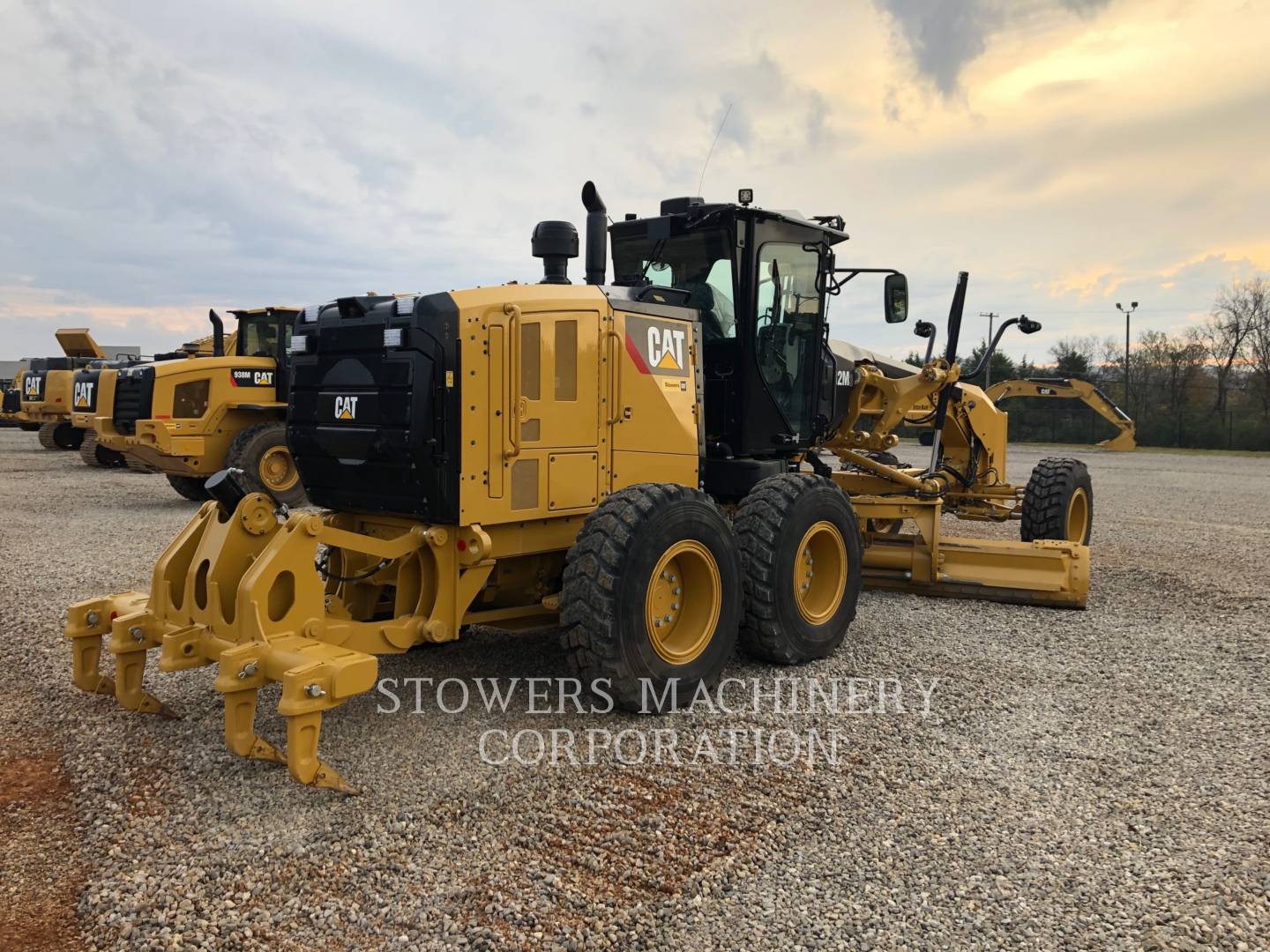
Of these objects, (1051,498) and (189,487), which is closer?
(1051,498)

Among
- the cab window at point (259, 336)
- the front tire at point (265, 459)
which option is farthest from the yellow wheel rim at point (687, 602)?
the cab window at point (259, 336)

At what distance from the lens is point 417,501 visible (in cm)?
474

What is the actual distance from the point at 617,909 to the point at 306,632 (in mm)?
1980

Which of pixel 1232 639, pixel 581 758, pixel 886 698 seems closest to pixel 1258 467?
pixel 1232 639

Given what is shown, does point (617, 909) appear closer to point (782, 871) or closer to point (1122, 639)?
point (782, 871)

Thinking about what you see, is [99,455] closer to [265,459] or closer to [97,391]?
[97,391]

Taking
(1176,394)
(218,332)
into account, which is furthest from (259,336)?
(1176,394)

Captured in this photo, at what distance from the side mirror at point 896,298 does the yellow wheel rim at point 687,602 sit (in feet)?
9.98

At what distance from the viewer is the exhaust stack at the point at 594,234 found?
5.79 metres

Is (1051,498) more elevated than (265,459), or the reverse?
(265,459)

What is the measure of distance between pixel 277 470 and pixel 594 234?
29.5ft

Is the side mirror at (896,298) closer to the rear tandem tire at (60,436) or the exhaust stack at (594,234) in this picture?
the exhaust stack at (594,234)

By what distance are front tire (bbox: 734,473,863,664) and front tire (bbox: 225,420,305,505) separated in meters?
8.56

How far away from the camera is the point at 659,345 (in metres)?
5.55
